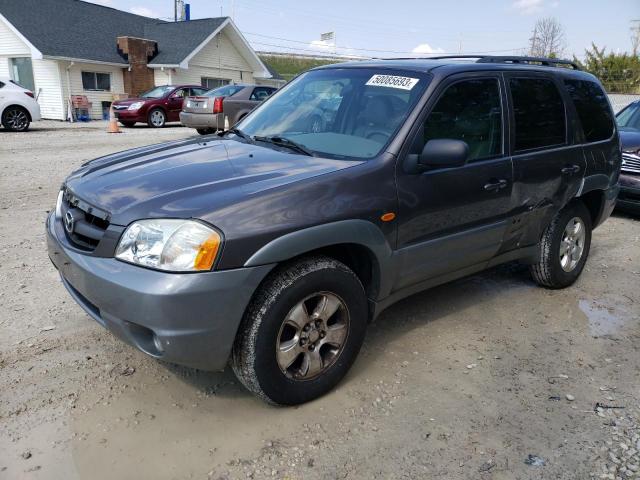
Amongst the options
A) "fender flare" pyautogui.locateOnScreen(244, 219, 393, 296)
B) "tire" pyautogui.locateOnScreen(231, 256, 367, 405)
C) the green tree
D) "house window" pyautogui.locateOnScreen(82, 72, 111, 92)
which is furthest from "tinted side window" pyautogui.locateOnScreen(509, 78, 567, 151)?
the green tree

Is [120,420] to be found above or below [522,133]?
below

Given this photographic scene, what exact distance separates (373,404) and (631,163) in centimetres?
616

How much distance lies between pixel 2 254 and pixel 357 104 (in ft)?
12.0

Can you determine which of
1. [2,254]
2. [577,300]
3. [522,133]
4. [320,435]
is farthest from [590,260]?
[2,254]

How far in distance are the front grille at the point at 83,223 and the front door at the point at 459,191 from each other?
162 cm

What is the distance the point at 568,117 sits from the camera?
4.41m

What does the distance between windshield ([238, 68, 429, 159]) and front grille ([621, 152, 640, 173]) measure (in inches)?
207

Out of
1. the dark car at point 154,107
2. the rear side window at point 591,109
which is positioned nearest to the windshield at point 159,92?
the dark car at point 154,107

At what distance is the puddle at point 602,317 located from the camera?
13.7 feet

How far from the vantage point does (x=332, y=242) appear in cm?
282

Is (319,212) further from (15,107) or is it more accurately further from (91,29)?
(91,29)

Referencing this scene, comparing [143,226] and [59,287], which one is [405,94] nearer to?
[143,226]

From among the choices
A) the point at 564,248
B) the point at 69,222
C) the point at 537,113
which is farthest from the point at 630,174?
the point at 69,222

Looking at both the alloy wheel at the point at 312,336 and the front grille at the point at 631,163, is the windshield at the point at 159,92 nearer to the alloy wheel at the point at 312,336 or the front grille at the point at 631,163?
the front grille at the point at 631,163
